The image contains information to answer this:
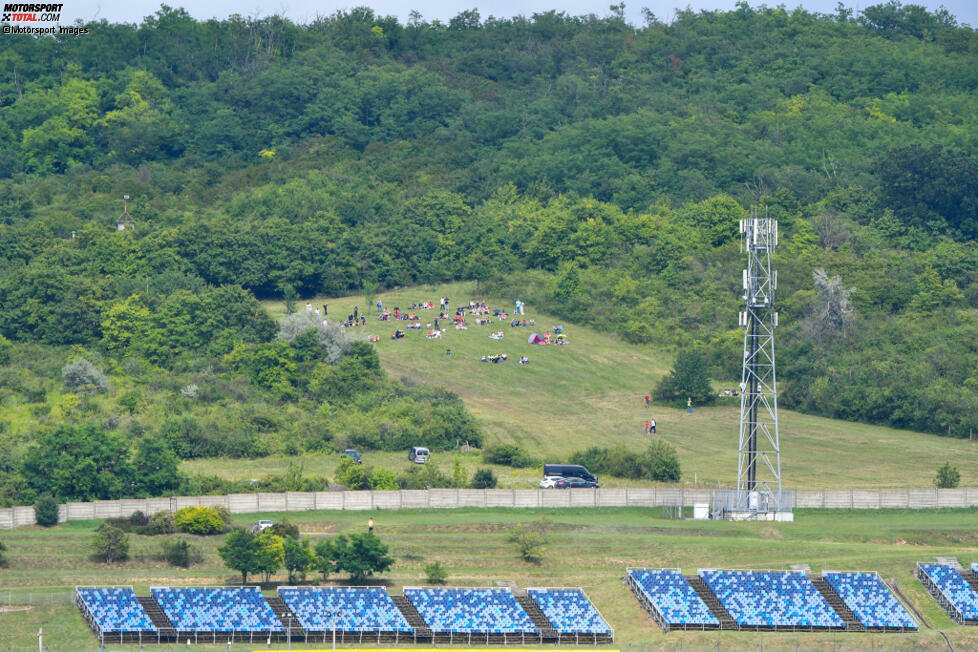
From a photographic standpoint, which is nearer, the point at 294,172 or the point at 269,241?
the point at 269,241

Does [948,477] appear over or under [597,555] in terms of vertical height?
over

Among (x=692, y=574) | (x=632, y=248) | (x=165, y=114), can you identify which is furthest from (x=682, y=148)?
(x=692, y=574)

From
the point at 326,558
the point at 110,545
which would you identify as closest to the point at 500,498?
the point at 326,558

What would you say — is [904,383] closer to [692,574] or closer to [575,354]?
[575,354]

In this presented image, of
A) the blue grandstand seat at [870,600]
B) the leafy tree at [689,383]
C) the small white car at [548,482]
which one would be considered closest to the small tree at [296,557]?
the small white car at [548,482]

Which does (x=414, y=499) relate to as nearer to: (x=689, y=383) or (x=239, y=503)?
(x=239, y=503)

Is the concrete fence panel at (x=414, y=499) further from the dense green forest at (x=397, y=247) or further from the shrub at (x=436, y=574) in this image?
the dense green forest at (x=397, y=247)
